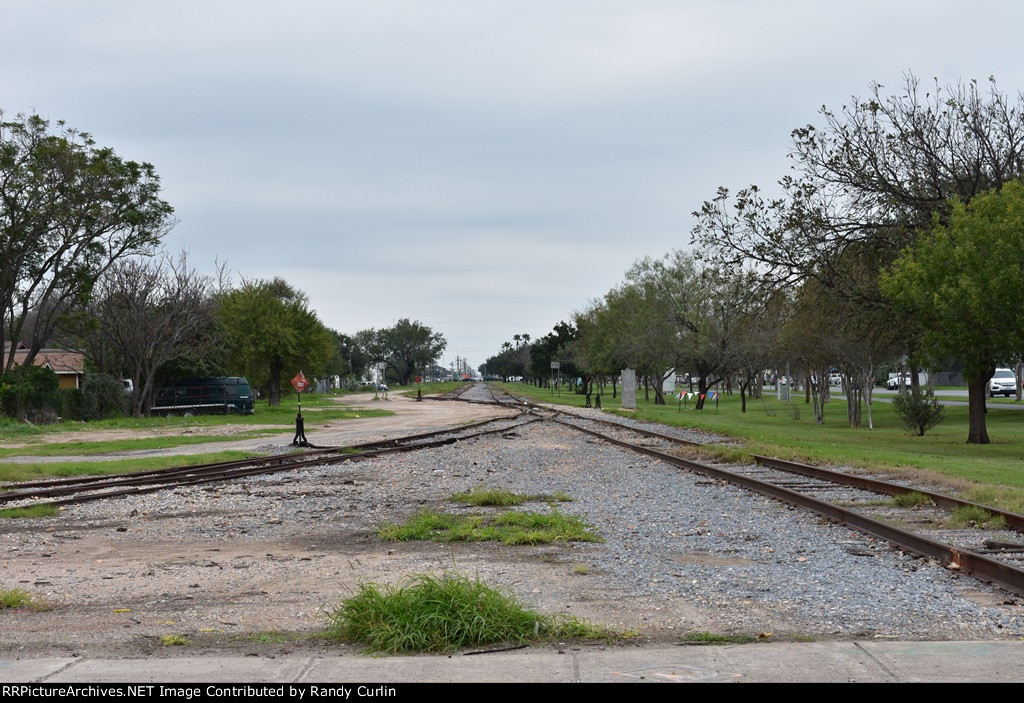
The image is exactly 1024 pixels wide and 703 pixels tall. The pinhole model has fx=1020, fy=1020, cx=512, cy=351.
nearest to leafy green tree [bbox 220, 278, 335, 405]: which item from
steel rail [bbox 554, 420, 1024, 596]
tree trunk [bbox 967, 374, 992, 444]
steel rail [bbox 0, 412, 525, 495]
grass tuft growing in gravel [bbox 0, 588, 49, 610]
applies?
steel rail [bbox 0, 412, 525, 495]

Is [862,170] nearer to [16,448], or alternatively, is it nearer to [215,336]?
[16,448]

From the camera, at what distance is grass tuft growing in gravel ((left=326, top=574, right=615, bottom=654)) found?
6.43 metres

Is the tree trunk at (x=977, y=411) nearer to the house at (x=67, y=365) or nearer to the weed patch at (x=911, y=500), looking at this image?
the weed patch at (x=911, y=500)

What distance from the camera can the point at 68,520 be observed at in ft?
44.4

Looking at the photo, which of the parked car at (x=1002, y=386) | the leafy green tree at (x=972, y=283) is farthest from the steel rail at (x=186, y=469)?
the parked car at (x=1002, y=386)

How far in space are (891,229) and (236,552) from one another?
2814 centimetres

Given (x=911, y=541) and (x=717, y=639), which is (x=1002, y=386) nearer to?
(x=911, y=541)

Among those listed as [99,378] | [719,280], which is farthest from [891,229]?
[99,378]

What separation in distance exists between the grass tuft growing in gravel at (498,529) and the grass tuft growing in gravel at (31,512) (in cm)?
496

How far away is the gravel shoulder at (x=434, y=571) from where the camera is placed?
23.0ft

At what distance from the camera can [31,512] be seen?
13.9 meters

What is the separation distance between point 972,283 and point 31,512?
875 inches

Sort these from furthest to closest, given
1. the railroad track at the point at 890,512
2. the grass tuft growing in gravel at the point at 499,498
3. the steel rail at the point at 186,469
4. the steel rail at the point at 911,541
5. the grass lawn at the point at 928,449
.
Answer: the steel rail at the point at 186,469, the grass lawn at the point at 928,449, the grass tuft growing in gravel at the point at 499,498, the railroad track at the point at 890,512, the steel rail at the point at 911,541

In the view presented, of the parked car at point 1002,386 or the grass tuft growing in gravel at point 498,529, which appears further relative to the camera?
the parked car at point 1002,386
